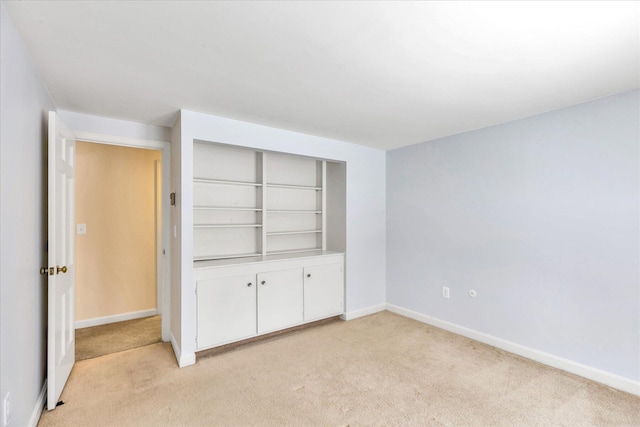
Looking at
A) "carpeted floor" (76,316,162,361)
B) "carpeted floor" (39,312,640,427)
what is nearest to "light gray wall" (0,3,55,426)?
"carpeted floor" (39,312,640,427)

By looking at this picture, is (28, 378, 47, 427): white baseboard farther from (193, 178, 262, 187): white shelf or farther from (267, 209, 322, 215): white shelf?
(267, 209, 322, 215): white shelf

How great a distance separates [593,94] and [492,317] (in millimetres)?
2121

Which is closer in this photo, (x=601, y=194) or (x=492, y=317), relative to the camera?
(x=601, y=194)

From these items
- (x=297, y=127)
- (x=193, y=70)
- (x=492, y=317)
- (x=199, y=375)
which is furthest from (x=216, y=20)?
(x=492, y=317)

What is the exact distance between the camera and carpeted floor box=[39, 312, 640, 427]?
1.96 metres

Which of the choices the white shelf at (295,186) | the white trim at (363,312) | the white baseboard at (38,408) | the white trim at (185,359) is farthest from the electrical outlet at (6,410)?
the white trim at (363,312)

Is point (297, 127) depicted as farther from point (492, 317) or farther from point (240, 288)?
point (492, 317)

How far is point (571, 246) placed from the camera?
2551 millimetres

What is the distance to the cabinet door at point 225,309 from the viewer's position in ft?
9.11

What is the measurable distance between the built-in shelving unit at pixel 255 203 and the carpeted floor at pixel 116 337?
1056 millimetres

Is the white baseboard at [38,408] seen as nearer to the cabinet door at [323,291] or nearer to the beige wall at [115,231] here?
the beige wall at [115,231]

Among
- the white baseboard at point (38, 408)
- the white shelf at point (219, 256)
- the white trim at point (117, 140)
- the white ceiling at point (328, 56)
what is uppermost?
the white ceiling at point (328, 56)

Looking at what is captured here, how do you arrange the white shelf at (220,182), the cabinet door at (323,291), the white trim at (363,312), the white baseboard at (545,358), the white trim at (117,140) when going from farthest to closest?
the white trim at (363,312) → the cabinet door at (323,291) → the white shelf at (220,182) → the white trim at (117,140) → the white baseboard at (545,358)

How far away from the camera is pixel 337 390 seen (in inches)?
89.2
